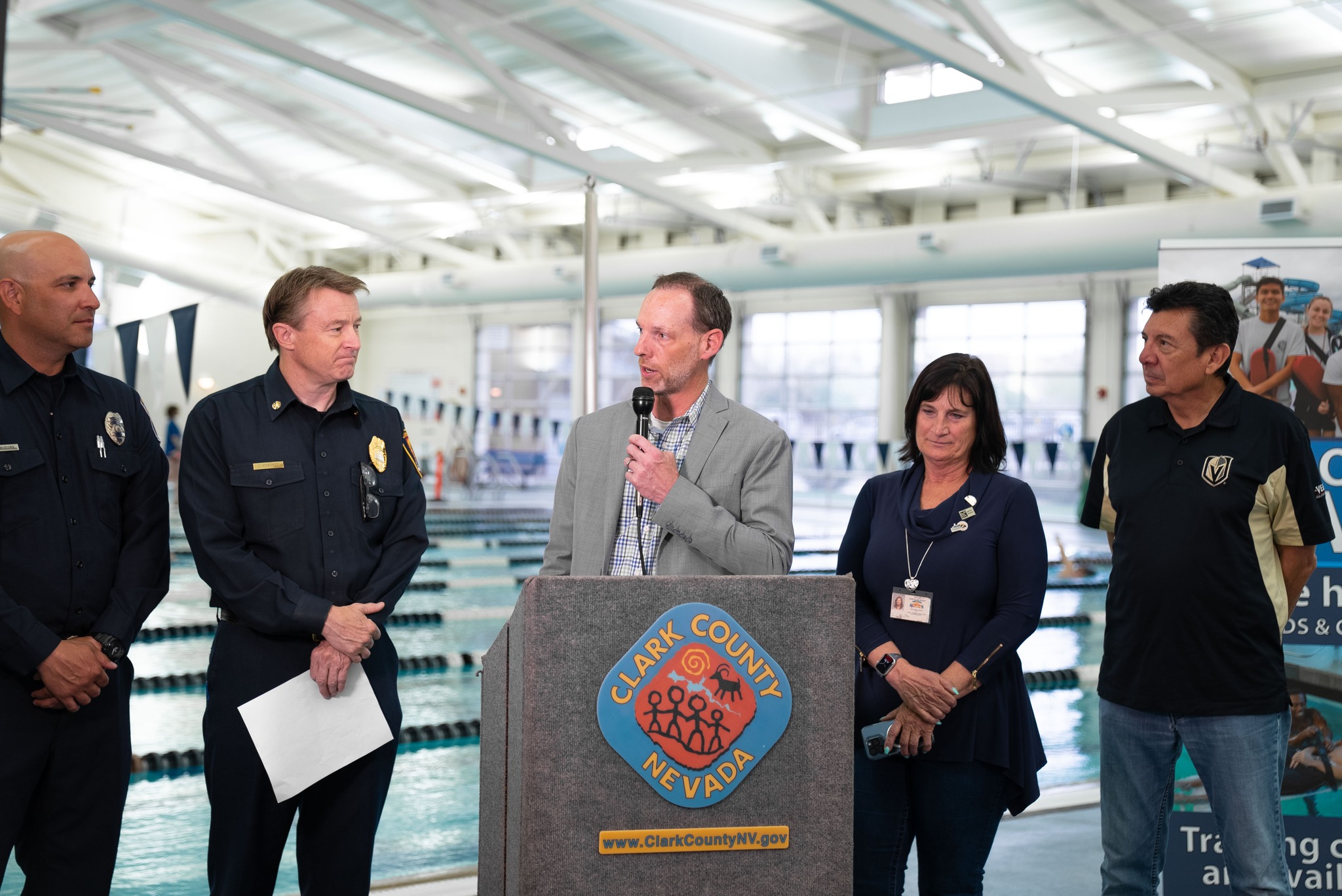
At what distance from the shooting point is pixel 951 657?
2184 mm

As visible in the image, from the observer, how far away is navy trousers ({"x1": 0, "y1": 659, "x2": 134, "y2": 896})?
2.11m

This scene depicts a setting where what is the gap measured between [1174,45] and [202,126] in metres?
9.41

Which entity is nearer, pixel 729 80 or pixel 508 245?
pixel 729 80

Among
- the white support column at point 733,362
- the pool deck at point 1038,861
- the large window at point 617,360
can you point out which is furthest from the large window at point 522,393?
the pool deck at point 1038,861

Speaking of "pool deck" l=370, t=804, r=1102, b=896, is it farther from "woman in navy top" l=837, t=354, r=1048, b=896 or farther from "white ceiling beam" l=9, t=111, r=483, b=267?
"white ceiling beam" l=9, t=111, r=483, b=267

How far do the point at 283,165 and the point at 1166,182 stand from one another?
458 inches

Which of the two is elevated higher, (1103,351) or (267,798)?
(1103,351)

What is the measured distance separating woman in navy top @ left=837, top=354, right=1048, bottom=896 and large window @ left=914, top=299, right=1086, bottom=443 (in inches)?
572

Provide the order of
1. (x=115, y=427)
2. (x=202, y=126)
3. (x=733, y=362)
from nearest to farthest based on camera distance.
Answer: (x=115, y=427) → (x=202, y=126) → (x=733, y=362)

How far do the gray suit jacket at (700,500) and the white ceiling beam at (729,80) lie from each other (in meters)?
7.49

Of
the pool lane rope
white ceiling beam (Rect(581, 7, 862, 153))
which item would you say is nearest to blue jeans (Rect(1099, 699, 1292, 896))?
the pool lane rope

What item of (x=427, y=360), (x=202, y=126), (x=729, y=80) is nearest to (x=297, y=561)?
(x=729, y=80)

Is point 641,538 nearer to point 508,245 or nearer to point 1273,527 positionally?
point 1273,527

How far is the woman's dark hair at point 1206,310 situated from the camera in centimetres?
233
